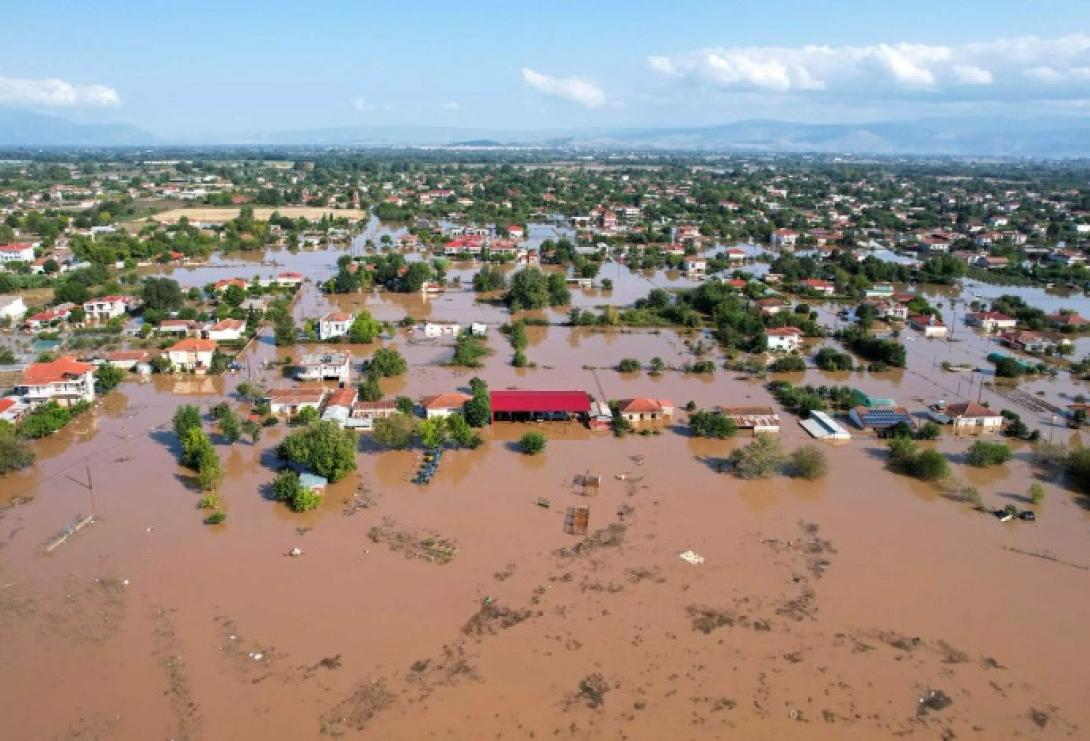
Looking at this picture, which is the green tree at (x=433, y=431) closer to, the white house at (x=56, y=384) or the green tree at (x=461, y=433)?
the green tree at (x=461, y=433)

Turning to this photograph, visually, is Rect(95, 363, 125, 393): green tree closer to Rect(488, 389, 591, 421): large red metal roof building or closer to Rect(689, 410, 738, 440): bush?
Rect(488, 389, 591, 421): large red metal roof building

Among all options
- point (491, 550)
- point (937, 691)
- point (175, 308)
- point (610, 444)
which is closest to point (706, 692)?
point (937, 691)

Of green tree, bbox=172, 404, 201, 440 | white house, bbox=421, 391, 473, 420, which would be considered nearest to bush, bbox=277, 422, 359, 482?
green tree, bbox=172, 404, 201, 440

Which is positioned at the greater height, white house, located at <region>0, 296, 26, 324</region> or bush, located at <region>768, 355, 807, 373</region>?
white house, located at <region>0, 296, 26, 324</region>

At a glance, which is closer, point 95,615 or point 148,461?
point 95,615

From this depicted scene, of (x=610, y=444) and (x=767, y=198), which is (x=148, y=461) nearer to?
(x=610, y=444)

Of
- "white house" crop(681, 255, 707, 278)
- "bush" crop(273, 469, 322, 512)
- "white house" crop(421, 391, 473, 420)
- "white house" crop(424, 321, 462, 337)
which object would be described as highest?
"white house" crop(681, 255, 707, 278)
